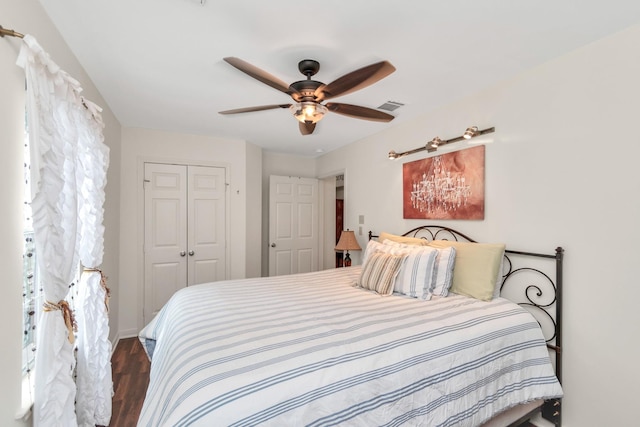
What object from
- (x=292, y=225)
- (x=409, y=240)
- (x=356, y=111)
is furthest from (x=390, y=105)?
(x=292, y=225)

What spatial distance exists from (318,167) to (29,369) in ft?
13.6

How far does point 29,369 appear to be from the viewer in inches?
55.0

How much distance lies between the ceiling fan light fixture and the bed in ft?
4.21

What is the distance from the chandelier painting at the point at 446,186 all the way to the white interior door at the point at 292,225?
2030 mm

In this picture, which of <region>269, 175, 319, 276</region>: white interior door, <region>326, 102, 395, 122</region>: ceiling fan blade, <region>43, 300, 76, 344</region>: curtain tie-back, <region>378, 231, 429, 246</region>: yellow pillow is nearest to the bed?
<region>378, 231, 429, 246</region>: yellow pillow

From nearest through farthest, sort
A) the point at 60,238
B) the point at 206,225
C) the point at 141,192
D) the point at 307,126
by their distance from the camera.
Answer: the point at 60,238, the point at 307,126, the point at 141,192, the point at 206,225

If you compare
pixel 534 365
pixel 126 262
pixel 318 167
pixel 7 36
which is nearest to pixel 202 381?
pixel 7 36

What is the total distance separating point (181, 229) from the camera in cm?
371

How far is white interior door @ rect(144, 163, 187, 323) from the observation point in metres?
3.54

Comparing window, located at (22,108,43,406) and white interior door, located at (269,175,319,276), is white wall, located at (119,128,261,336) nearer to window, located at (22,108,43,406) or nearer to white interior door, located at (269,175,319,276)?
white interior door, located at (269,175,319,276)

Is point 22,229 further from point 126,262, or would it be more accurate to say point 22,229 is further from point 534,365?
point 534,365

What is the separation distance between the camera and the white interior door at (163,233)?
354cm

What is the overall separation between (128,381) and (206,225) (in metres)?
1.91

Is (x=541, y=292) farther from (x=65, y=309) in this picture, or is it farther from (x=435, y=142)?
(x=65, y=309)
